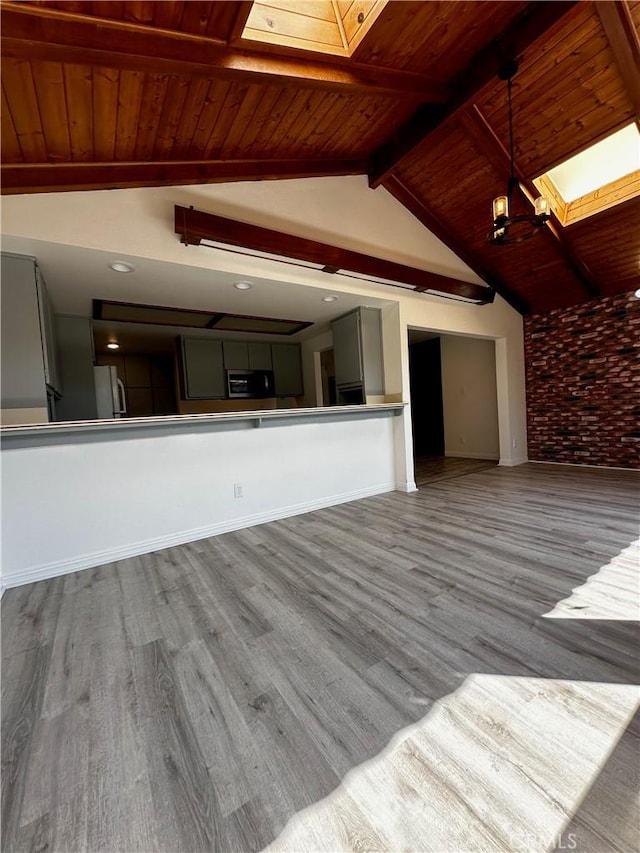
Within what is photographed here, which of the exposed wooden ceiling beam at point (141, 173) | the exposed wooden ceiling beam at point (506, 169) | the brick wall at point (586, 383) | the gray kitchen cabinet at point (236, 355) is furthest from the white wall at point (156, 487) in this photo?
the brick wall at point (586, 383)

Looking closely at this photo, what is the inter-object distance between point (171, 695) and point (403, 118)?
4607 mm

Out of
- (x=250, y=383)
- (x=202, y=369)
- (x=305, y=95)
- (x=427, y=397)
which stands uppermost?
(x=305, y=95)

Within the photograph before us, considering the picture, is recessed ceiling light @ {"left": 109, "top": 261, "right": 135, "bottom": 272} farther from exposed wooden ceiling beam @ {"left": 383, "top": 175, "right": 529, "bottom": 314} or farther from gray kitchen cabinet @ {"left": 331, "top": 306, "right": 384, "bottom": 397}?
exposed wooden ceiling beam @ {"left": 383, "top": 175, "right": 529, "bottom": 314}

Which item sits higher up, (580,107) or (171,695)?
(580,107)

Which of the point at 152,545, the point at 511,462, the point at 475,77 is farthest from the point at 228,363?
the point at 511,462

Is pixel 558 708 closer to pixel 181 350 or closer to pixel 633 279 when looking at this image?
pixel 181 350

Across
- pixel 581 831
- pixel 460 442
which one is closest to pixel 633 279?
pixel 460 442

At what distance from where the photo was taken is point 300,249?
3.20m

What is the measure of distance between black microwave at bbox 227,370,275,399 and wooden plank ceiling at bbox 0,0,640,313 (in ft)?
9.40

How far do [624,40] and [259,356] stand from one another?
4.86m

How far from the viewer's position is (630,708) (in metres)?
1.21

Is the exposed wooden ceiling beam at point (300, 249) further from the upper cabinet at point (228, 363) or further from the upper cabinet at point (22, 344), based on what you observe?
the upper cabinet at point (228, 363)

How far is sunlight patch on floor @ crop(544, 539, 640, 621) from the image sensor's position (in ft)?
5.78

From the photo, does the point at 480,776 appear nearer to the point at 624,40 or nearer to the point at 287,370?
the point at 624,40
